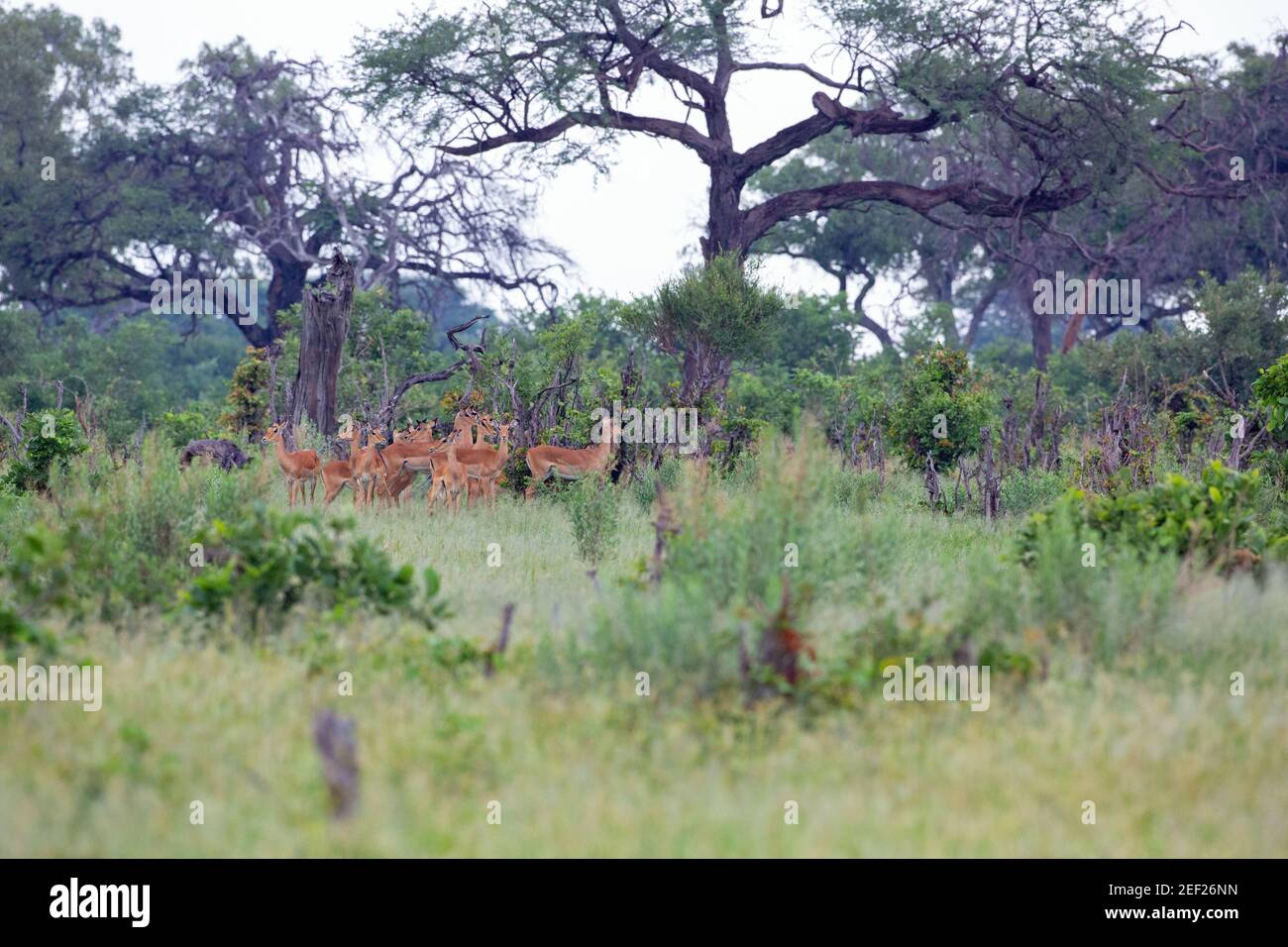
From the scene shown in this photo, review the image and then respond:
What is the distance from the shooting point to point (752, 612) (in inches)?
259

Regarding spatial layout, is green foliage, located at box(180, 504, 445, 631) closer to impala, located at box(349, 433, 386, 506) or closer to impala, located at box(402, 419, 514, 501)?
impala, located at box(349, 433, 386, 506)

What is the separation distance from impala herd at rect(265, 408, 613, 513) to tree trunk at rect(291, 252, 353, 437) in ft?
11.9

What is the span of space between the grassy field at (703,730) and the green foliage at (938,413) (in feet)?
24.8

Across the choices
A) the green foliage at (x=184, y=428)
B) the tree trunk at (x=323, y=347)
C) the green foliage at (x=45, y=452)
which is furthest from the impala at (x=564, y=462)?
the green foliage at (x=184, y=428)

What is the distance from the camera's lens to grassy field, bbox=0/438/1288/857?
4.57 meters

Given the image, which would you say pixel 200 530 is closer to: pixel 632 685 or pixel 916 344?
pixel 632 685

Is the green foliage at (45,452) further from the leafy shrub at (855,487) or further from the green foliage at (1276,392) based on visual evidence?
the green foliage at (1276,392)

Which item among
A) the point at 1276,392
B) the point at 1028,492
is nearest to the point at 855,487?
the point at 1028,492

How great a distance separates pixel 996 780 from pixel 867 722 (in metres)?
0.74

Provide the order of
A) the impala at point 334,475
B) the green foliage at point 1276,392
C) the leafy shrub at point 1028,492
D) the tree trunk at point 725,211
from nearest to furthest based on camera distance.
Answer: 1. the green foliage at point 1276,392
2. the impala at point 334,475
3. the leafy shrub at point 1028,492
4. the tree trunk at point 725,211

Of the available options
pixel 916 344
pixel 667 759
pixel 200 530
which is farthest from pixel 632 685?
pixel 916 344

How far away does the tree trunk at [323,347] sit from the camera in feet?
57.1

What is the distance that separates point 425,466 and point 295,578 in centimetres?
581

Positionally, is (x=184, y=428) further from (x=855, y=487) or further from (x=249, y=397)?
(x=855, y=487)
